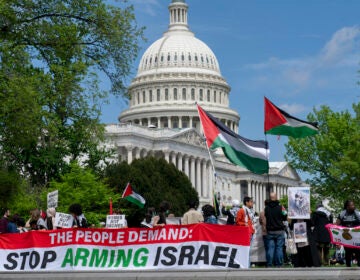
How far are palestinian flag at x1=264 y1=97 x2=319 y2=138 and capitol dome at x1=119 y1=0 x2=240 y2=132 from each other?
148 metres

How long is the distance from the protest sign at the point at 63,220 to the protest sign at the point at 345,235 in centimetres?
654

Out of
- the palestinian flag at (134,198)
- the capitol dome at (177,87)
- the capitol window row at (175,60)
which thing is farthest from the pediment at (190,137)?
the palestinian flag at (134,198)

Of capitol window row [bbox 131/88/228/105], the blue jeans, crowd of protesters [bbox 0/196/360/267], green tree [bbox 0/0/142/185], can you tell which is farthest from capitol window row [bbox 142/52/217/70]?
the blue jeans

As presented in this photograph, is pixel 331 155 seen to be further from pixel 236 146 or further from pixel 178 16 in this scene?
pixel 178 16

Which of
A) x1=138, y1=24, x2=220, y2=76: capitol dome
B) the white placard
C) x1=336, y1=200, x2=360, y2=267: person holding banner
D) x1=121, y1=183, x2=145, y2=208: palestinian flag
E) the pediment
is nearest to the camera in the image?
x1=336, y1=200, x2=360, y2=267: person holding banner

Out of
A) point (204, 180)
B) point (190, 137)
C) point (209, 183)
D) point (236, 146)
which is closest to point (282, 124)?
point (236, 146)

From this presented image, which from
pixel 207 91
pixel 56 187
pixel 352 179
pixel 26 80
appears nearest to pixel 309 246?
pixel 26 80

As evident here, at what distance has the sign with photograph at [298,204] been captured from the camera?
2195 cm

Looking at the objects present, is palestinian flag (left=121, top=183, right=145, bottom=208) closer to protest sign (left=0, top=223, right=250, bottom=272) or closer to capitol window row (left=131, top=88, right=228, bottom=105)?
protest sign (left=0, top=223, right=250, bottom=272)

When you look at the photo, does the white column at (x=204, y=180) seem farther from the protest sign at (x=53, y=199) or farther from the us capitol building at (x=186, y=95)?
the protest sign at (x=53, y=199)

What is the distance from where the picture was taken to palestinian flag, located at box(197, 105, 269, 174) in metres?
23.9

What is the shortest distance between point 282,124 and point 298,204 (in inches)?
138

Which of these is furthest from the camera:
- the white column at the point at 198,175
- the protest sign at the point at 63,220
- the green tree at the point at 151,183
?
the white column at the point at 198,175

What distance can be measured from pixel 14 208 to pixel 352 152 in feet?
75.7
